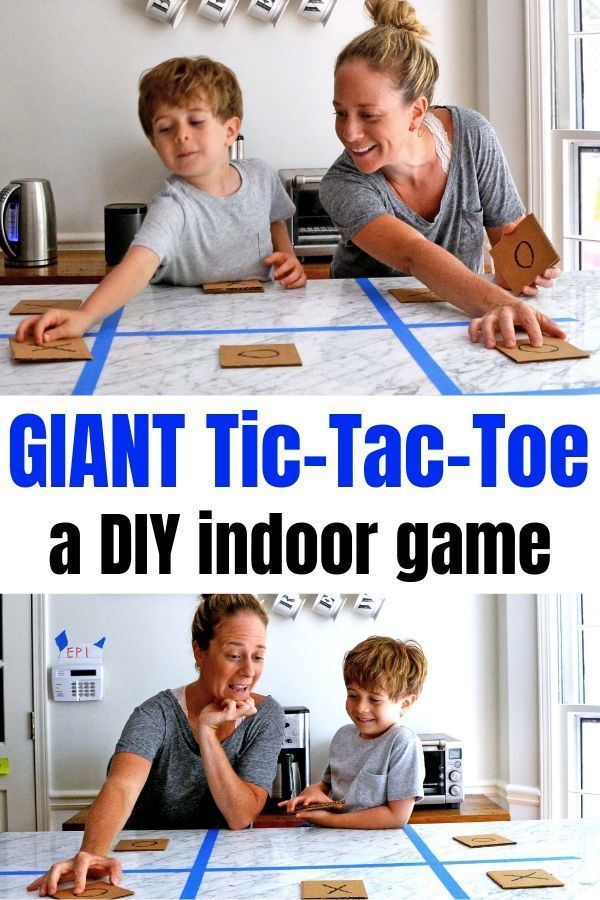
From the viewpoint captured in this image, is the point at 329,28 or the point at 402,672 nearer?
the point at 402,672

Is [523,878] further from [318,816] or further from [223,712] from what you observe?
[223,712]

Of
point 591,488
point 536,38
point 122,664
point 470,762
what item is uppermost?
point 536,38

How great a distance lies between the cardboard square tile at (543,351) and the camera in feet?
4.18

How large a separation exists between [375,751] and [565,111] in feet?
7.62

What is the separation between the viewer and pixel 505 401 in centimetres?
114

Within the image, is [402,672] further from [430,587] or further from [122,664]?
[122,664]

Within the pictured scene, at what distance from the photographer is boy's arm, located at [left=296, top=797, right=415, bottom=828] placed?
2029 mm

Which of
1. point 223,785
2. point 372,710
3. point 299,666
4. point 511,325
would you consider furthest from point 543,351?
point 299,666

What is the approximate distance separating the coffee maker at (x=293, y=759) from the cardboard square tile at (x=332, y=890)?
2.48 meters

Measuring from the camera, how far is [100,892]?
1.62 meters

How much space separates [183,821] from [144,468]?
1387 mm

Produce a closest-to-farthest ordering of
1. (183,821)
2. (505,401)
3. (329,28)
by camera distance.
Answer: (505,401) → (183,821) → (329,28)

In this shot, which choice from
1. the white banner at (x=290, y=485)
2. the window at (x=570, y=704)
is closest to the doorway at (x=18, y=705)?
the window at (x=570, y=704)

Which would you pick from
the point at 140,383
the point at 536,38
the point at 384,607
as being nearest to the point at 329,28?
the point at 536,38
